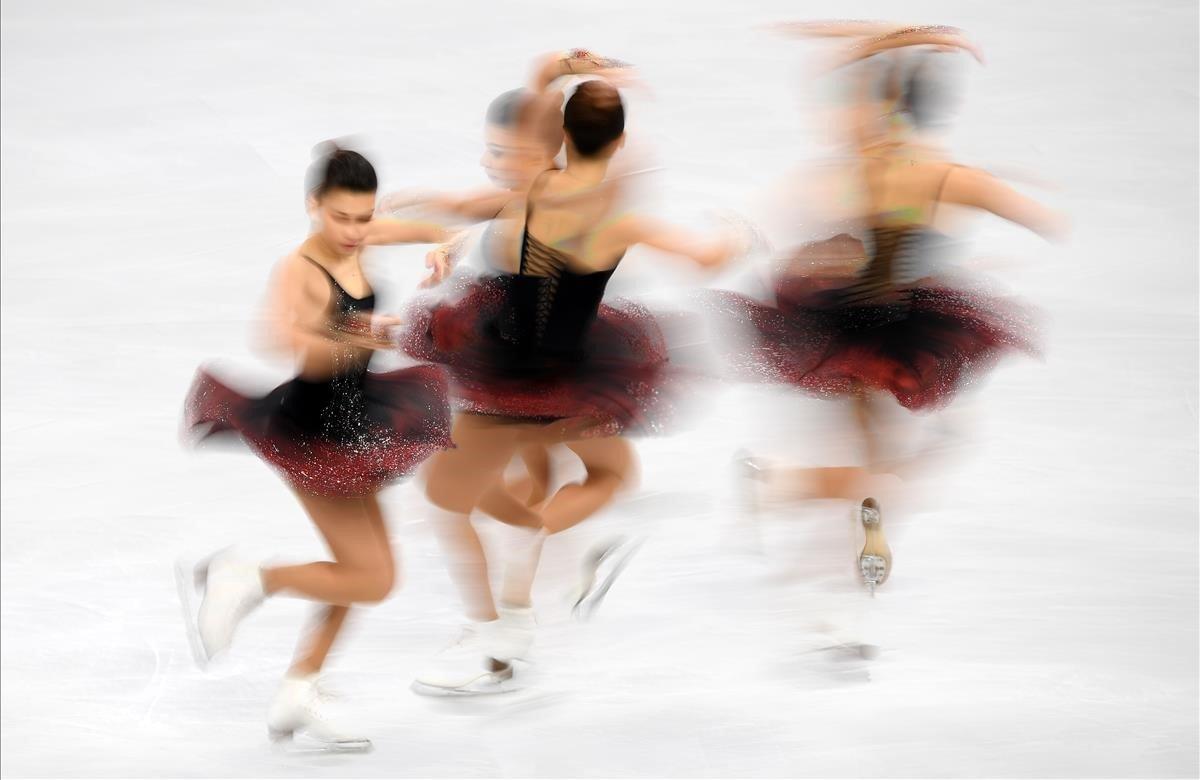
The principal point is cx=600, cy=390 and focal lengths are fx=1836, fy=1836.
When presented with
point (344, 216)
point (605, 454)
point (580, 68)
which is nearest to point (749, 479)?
point (605, 454)

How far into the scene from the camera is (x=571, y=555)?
4945 mm

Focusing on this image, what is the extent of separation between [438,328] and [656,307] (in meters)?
0.58

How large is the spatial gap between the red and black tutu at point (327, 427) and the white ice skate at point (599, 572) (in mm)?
736

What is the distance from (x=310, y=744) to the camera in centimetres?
440

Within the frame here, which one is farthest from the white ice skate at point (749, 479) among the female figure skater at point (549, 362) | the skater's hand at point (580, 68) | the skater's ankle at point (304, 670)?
the skater's ankle at point (304, 670)

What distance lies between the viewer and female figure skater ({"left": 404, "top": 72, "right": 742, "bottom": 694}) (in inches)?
174

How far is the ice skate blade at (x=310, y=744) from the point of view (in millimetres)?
4355

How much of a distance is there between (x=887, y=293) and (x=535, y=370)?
3.11ft

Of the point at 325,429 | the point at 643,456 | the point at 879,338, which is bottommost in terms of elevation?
the point at 325,429

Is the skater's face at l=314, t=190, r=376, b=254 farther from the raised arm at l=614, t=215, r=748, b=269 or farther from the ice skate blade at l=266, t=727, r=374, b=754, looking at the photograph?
the ice skate blade at l=266, t=727, r=374, b=754

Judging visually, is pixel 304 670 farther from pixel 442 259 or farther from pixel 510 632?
pixel 442 259

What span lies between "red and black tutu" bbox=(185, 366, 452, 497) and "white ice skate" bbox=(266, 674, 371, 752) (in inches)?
19.7

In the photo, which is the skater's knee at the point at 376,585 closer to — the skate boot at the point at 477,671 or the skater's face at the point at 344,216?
the skate boot at the point at 477,671

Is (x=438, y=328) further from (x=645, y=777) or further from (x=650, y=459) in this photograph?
(x=650, y=459)
